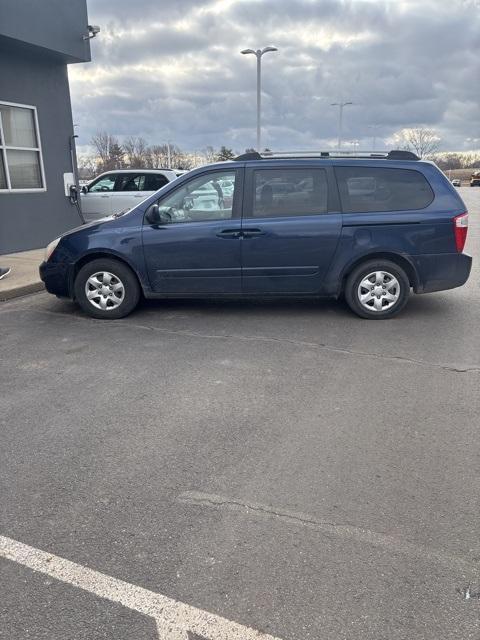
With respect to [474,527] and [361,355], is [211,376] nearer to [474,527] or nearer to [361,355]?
[361,355]

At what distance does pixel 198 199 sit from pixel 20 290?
10.9 ft

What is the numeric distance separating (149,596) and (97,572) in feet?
0.96

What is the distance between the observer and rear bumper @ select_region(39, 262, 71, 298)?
6457 mm

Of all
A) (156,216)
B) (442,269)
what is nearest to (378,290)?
(442,269)

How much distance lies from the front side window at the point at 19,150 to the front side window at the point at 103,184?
2.26 metres

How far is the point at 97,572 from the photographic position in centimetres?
242

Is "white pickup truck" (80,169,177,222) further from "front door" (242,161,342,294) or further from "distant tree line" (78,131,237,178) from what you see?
"distant tree line" (78,131,237,178)

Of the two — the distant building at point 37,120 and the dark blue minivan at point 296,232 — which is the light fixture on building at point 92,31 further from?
the dark blue minivan at point 296,232

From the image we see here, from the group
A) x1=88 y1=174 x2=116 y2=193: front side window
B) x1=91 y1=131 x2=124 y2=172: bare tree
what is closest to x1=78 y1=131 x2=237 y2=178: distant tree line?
x1=91 y1=131 x2=124 y2=172: bare tree

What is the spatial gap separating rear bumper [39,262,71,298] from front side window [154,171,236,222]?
1420mm

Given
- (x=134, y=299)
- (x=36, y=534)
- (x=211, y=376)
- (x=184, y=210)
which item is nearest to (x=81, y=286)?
(x=134, y=299)

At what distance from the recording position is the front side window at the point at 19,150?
34.6 ft

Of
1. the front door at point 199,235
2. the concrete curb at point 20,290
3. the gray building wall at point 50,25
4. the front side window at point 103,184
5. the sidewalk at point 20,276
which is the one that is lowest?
the concrete curb at point 20,290

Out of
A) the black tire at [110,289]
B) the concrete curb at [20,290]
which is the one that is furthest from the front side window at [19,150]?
the black tire at [110,289]
